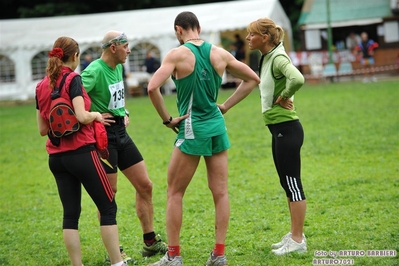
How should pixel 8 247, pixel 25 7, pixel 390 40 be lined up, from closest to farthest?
pixel 8 247, pixel 390 40, pixel 25 7

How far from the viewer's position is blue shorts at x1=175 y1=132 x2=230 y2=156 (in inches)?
236

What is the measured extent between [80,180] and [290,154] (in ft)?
6.11

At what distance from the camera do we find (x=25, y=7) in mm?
45438

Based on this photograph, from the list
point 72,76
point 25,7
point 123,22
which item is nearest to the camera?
point 72,76

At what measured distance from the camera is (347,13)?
36.0 meters

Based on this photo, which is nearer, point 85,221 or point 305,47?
point 85,221

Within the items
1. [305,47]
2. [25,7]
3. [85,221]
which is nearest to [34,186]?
[85,221]

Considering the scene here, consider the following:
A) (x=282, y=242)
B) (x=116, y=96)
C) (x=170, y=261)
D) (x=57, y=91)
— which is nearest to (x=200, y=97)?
(x=116, y=96)

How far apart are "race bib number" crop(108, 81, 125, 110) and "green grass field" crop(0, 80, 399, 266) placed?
143cm

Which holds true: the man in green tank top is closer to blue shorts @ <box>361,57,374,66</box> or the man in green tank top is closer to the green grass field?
the green grass field

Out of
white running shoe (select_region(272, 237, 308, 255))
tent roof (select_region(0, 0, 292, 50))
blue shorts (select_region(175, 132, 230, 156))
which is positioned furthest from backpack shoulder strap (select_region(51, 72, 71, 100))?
tent roof (select_region(0, 0, 292, 50))

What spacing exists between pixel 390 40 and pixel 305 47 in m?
4.19

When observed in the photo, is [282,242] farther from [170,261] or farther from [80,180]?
[80,180]

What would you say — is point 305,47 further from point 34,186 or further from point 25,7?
point 34,186
